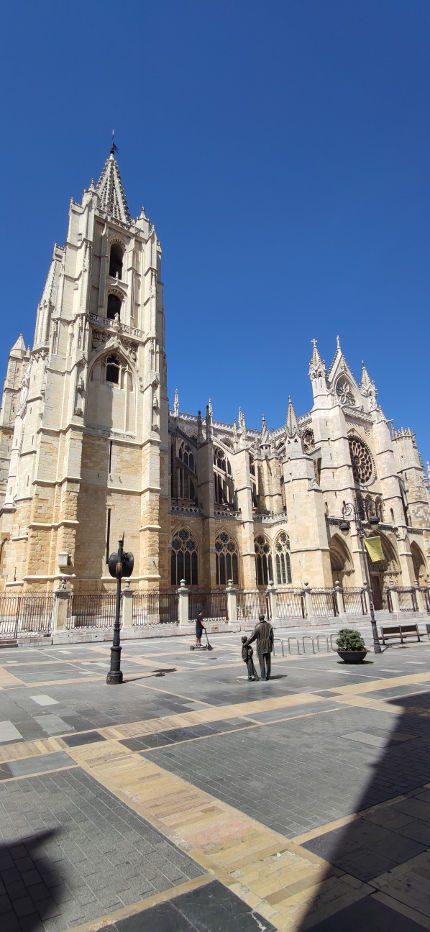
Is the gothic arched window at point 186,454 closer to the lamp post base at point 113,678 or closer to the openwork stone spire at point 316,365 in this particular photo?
the openwork stone spire at point 316,365

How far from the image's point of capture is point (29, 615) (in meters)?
20.6

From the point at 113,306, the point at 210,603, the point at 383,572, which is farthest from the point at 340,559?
the point at 113,306

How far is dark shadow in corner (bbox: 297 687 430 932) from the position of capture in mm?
2189

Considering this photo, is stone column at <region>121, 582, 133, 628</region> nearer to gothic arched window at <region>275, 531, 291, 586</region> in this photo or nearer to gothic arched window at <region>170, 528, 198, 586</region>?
gothic arched window at <region>170, 528, 198, 586</region>

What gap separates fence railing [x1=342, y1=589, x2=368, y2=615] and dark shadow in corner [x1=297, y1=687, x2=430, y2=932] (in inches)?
1046

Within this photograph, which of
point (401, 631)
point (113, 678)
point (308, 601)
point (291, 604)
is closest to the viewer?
point (113, 678)

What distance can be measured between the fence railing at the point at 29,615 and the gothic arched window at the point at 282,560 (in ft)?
61.4

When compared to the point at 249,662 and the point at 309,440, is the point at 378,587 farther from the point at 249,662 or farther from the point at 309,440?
the point at 249,662

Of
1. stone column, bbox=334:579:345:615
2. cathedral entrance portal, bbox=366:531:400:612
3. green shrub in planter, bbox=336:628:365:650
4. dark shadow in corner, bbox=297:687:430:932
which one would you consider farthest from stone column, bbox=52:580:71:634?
cathedral entrance portal, bbox=366:531:400:612

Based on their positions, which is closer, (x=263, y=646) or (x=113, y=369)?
(x=263, y=646)

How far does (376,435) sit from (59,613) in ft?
112

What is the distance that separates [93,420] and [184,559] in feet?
36.9

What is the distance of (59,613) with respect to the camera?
18531 millimetres

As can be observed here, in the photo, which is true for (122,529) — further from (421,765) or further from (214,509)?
(421,765)
